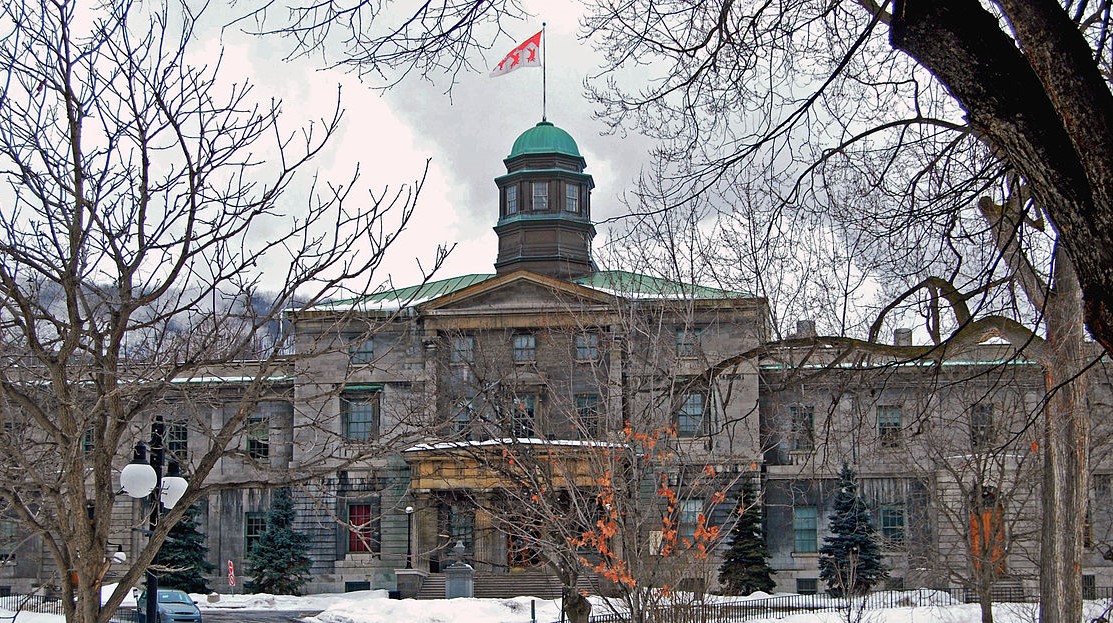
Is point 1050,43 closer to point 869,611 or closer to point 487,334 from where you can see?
point 869,611

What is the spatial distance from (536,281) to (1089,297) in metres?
44.2

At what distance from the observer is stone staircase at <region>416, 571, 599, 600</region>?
43.9 metres

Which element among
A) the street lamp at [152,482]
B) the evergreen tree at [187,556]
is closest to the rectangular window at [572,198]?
the evergreen tree at [187,556]

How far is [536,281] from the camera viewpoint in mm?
49438

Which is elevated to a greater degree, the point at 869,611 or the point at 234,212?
the point at 234,212

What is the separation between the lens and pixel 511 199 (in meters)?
56.4

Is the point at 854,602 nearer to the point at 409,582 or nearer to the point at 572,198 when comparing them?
the point at 409,582

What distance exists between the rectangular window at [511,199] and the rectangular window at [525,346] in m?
7.81

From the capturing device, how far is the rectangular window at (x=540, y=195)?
5559 centimetres

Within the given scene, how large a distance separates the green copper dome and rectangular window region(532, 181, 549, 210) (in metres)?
1.59

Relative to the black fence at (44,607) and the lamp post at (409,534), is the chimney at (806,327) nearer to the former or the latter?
the black fence at (44,607)

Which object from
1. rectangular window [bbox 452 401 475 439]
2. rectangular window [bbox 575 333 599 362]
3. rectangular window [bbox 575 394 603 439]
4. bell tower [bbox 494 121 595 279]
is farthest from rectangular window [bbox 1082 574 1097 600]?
rectangular window [bbox 452 401 475 439]

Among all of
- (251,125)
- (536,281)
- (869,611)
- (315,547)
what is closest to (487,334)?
(536,281)

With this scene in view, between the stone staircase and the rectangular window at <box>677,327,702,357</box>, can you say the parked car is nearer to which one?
the stone staircase
